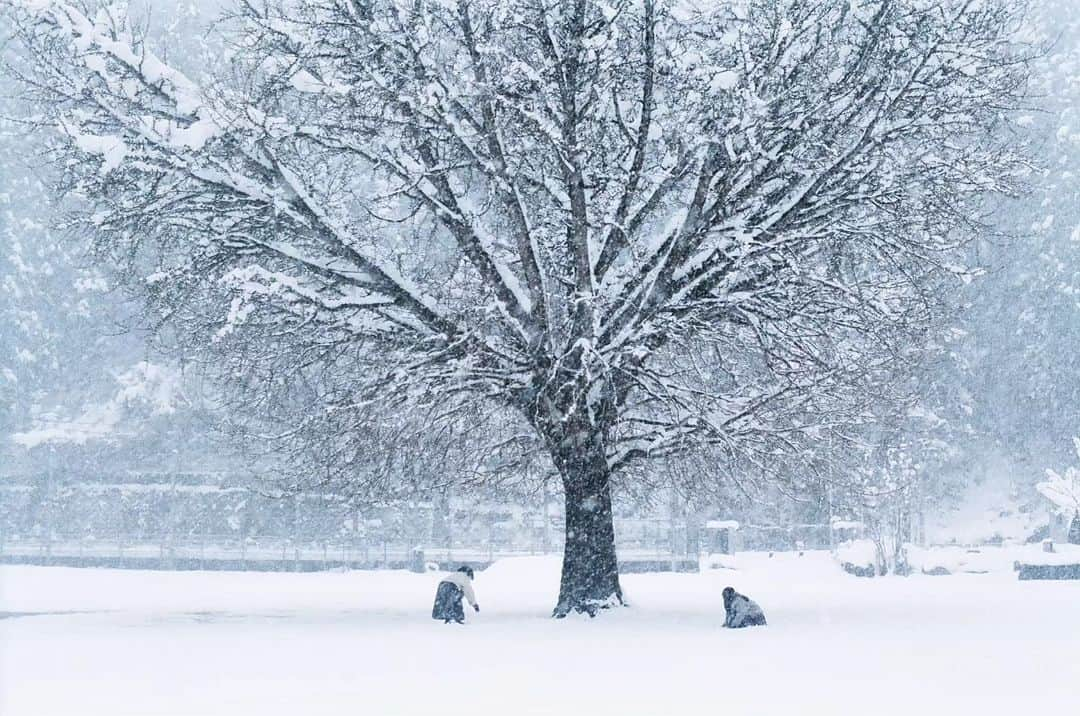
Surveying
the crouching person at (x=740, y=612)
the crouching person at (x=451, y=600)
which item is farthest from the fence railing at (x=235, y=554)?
the crouching person at (x=740, y=612)

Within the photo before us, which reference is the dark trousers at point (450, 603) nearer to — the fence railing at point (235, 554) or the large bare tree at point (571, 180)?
the large bare tree at point (571, 180)

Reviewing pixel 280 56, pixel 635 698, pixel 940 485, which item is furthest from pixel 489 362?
pixel 940 485

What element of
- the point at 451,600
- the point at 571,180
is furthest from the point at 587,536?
the point at 571,180

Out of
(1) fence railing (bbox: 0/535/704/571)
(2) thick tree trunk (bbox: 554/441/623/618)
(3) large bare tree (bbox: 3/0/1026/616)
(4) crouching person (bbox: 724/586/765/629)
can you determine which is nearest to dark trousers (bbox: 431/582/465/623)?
(2) thick tree trunk (bbox: 554/441/623/618)

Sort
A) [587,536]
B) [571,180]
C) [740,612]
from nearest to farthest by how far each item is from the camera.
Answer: [740,612] → [571,180] → [587,536]

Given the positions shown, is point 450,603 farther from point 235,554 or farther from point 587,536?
point 235,554

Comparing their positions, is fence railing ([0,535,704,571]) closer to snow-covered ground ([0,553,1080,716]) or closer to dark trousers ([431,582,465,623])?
snow-covered ground ([0,553,1080,716])

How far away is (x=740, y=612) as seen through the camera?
45.4 ft

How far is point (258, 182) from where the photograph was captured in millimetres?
15094

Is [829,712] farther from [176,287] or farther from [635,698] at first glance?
[176,287]

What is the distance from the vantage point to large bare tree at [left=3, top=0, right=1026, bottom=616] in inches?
548

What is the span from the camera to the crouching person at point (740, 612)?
13.8 metres

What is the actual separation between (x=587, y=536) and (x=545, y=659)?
4.71 meters

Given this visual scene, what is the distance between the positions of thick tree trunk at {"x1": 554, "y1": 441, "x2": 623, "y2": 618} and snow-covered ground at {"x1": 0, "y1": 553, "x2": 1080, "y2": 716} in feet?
1.57
